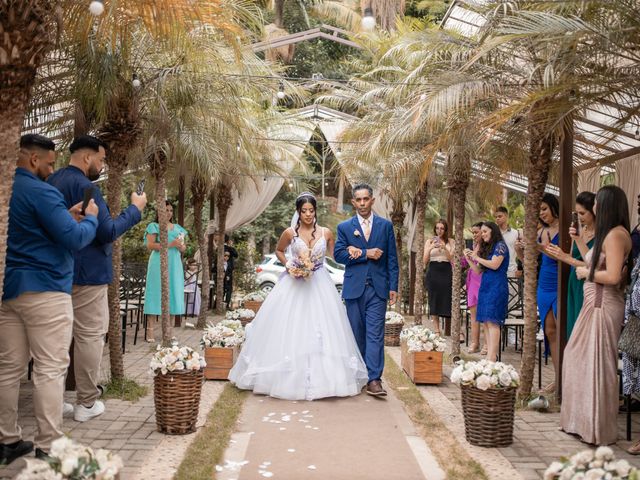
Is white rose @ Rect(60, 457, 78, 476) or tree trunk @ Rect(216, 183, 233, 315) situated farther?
tree trunk @ Rect(216, 183, 233, 315)

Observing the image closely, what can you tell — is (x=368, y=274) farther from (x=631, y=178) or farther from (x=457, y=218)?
(x=631, y=178)

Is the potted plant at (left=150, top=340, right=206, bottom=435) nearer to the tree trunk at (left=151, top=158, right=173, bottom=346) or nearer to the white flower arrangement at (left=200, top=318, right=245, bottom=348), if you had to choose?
the white flower arrangement at (left=200, top=318, right=245, bottom=348)

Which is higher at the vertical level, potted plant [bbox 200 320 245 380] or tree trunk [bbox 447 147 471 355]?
tree trunk [bbox 447 147 471 355]

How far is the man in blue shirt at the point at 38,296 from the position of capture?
4.75 metres

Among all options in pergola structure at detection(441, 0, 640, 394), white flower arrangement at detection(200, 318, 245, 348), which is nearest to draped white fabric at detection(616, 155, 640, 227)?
pergola structure at detection(441, 0, 640, 394)

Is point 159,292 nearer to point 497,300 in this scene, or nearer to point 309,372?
point 309,372

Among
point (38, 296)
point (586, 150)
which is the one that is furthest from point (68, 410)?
point (586, 150)

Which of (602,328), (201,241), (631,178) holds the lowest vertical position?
(602,328)

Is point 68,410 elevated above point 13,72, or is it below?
below

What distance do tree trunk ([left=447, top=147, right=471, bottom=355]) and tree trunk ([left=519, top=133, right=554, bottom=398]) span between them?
2328mm

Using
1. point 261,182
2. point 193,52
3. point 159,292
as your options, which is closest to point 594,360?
point 193,52

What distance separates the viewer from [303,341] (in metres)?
7.89

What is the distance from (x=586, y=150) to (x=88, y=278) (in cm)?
922

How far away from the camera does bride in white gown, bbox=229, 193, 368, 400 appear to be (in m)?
7.69
